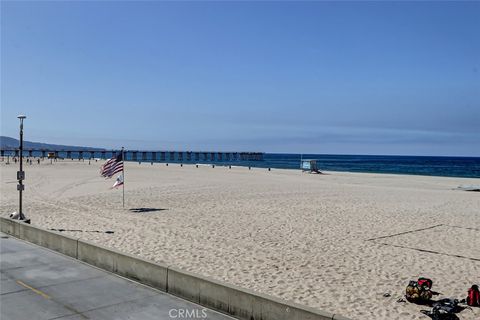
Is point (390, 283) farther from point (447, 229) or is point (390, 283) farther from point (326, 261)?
point (447, 229)

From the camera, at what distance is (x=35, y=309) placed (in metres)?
6.60

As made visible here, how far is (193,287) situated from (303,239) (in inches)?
227

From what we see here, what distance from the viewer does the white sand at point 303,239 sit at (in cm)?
799

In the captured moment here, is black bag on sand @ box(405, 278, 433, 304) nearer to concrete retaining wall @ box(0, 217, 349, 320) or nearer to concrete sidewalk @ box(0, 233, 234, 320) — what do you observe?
concrete retaining wall @ box(0, 217, 349, 320)

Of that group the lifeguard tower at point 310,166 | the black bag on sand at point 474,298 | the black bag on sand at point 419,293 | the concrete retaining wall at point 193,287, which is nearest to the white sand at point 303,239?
the black bag on sand at point 419,293

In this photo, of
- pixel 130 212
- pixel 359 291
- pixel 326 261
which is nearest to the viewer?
pixel 359 291

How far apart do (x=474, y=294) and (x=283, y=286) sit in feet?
10.0

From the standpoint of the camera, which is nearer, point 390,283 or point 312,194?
point 390,283

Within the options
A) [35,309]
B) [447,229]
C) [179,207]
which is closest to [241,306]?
[35,309]

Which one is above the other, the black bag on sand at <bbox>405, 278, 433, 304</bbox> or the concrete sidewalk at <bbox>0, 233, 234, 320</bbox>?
the black bag on sand at <bbox>405, 278, 433, 304</bbox>

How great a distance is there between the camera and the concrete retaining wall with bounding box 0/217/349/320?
19.9 ft

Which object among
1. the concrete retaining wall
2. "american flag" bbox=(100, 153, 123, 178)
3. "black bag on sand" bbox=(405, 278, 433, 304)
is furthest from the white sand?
"american flag" bbox=(100, 153, 123, 178)

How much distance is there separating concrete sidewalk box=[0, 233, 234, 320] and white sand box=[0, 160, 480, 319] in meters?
1.51

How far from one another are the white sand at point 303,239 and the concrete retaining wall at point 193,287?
1.09 m
